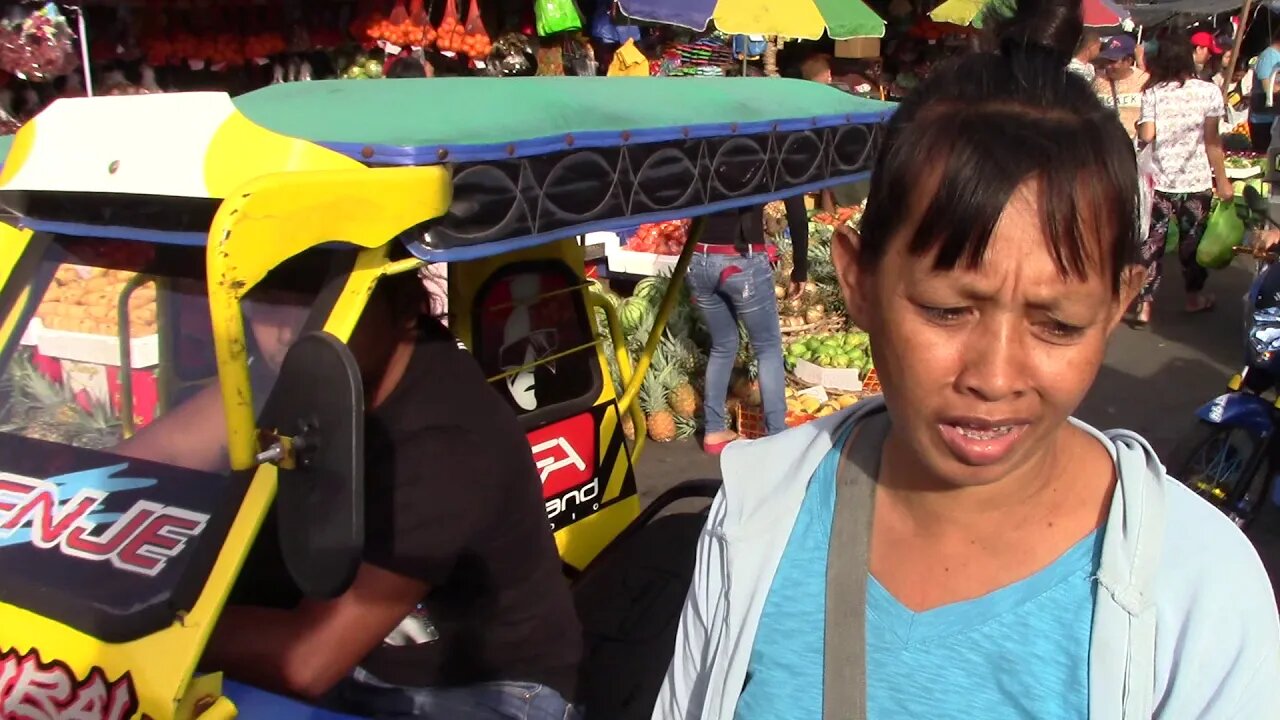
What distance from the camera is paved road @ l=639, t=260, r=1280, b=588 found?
210 inches

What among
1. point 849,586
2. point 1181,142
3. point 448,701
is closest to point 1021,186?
point 849,586

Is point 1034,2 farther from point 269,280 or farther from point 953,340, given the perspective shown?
point 269,280

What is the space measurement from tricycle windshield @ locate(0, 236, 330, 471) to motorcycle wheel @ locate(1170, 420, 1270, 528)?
367 cm

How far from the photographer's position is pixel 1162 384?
6.43m

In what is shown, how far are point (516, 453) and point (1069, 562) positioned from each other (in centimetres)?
117

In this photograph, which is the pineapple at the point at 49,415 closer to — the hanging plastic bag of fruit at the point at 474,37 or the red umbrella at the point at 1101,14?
the hanging plastic bag of fruit at the point at 474,37

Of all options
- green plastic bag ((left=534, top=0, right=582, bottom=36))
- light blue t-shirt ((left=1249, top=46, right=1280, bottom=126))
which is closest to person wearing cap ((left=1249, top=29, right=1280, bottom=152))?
light blue t-shirt ((left=1249, top=46, right=1280, bottom=126))

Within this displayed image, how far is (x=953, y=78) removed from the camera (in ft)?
3.63

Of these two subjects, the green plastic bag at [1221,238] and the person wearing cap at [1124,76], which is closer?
the green plastic bag at [1221,238]

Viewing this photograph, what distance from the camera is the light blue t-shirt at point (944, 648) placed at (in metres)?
1.03

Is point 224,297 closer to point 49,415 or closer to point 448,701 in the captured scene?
point 49,415

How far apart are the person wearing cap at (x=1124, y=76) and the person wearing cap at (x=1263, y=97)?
1.36 m

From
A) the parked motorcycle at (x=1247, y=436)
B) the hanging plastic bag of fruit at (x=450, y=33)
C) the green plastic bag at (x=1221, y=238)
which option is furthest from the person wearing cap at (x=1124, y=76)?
the hanging plastic bag of fruit at (x=450, y=33)

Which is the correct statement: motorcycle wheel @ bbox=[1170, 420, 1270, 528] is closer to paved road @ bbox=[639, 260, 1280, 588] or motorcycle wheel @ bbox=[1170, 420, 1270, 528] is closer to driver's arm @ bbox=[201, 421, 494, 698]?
paved road @ bbox=[639, 260, 1280, 588]
